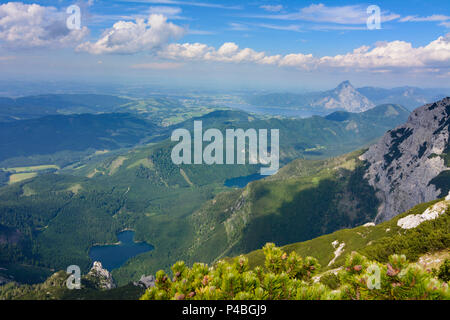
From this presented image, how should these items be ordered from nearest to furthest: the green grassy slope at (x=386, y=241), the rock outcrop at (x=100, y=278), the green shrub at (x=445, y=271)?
the green shrub at (x=445, y=271) → the green grassy slope at (x=386, y=241) → the rock outcrop at (x=100, y=278)

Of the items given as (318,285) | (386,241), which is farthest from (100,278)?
(318,285)

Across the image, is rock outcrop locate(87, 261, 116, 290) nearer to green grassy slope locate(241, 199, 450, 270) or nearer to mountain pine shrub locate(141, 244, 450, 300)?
green grassy slope locate(241, 199, 450, 270)

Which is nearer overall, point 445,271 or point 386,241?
point 445,271

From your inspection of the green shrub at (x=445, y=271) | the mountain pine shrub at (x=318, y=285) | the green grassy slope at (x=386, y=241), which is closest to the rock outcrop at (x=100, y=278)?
the green grassy slope at (x=386, y=241)

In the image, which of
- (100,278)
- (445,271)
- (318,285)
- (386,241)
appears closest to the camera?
(318,285)

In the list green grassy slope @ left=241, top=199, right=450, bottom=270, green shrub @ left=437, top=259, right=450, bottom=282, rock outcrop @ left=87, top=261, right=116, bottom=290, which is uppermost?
green shrub @ left=437, top=259, right=450, bottom=282

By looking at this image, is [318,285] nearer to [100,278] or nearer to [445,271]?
[445,271]

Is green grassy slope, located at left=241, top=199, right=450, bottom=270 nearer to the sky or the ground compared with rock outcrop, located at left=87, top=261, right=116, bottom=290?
nearer to the sky

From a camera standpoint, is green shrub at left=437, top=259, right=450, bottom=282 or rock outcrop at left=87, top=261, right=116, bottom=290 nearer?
green shrub at left=437, top=259, right=450, bottom=282

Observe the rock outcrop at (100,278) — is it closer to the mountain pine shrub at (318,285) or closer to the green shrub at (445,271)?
the mountain pine shrub at (318,285)

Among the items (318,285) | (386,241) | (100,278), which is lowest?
(100,278)

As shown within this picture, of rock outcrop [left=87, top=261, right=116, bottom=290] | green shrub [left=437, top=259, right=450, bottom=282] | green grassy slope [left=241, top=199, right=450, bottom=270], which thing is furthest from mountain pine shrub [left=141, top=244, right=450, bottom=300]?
rock outcrop [left=87, top=261, right=116, bottom=290]
